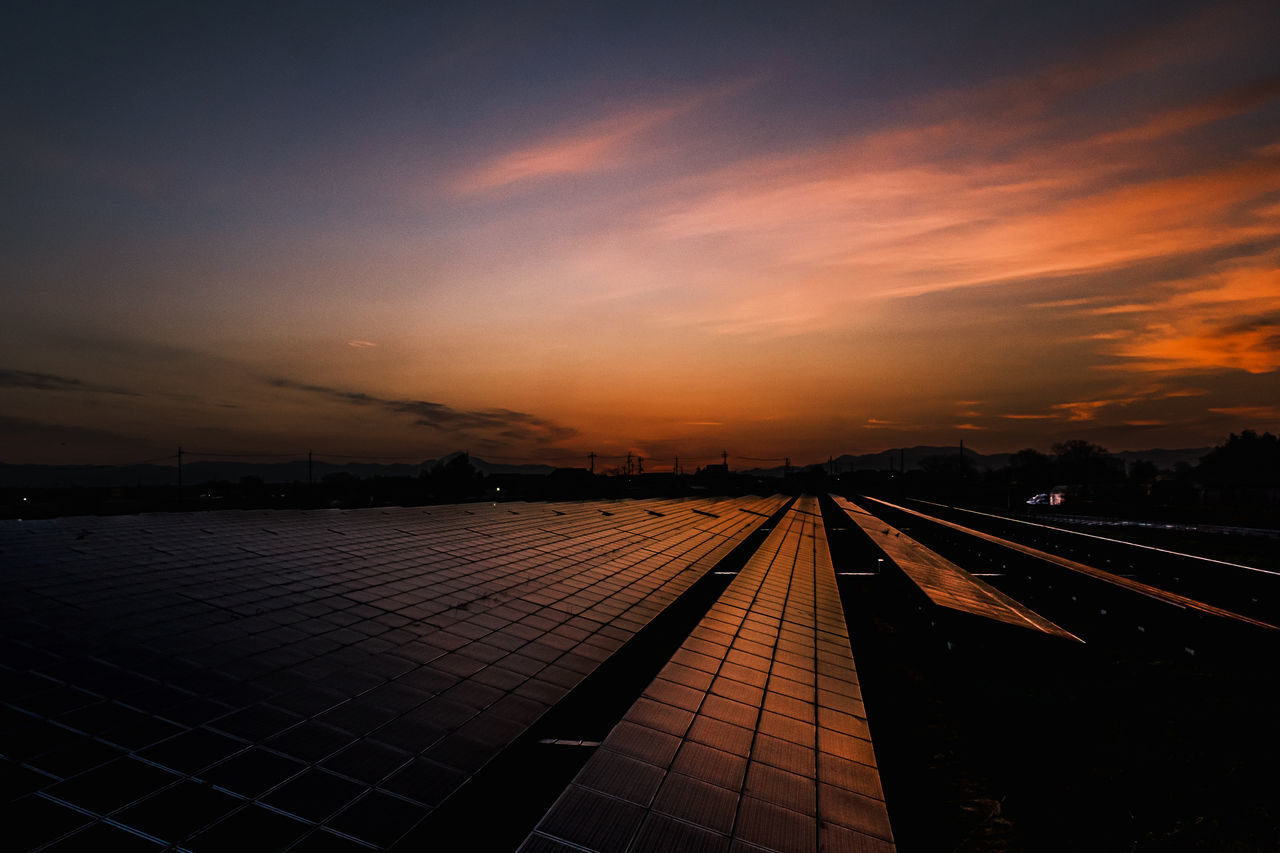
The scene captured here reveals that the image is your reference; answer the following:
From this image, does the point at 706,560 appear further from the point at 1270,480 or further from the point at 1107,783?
the point at 1270,480

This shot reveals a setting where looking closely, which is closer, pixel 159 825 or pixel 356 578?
pixel 159 825

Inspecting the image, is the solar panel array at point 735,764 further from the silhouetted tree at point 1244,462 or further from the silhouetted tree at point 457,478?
the silhouetted tree at point 1244,462

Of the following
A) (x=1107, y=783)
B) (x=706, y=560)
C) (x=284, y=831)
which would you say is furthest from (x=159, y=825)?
(x=706, y=560)

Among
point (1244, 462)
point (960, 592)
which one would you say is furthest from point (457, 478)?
point (1244, 462)

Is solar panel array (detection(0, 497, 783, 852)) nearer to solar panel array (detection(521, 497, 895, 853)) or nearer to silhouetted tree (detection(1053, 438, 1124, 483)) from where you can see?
solar panel array (detection(521, 497, 895, 853))

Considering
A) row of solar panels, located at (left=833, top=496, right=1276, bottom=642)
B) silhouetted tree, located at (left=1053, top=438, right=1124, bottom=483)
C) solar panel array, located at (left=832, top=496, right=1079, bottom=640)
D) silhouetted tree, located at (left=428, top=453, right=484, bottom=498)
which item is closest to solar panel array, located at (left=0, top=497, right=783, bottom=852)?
solar panel array, located at (left=832, top=496, right=1079, bottom=640)

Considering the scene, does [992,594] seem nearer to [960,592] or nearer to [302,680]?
[960,592]
